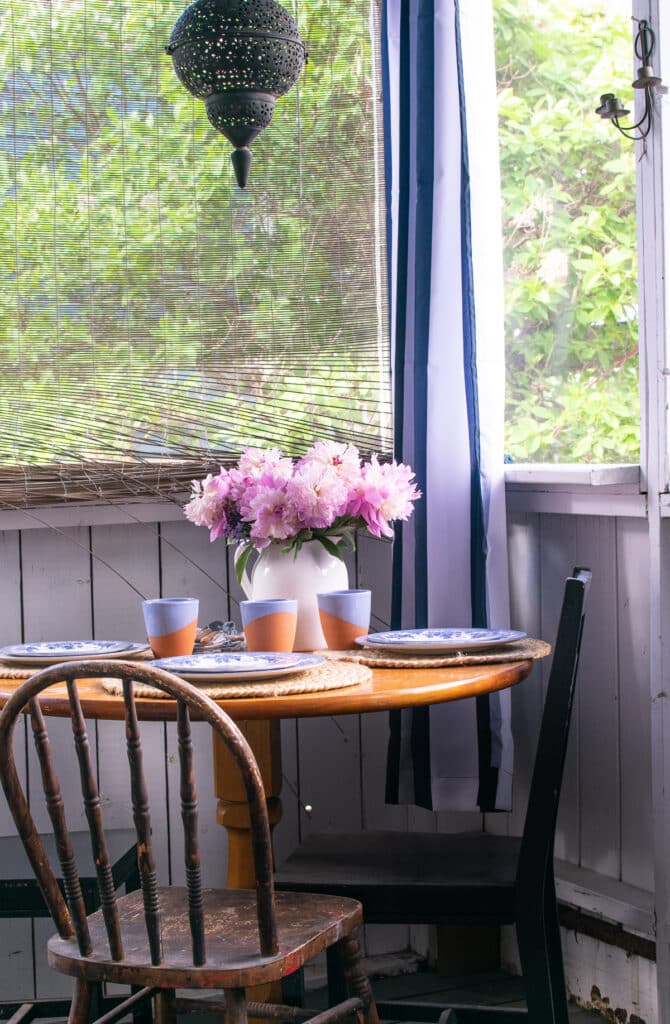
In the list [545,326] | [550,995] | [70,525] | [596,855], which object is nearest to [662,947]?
[596,855]

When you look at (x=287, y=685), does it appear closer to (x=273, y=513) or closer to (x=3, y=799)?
(x=273, y=513)

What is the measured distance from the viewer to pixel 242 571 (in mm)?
2143

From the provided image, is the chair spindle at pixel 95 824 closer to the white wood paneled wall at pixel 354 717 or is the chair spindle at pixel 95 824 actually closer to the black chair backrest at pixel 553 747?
the black chair backrest at pixel 553 747

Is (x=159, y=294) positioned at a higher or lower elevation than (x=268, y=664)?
higher

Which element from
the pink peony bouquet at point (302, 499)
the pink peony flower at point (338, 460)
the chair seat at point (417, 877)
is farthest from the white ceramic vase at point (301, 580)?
the chair seat at point (417, 877)

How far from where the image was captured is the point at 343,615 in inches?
79.0

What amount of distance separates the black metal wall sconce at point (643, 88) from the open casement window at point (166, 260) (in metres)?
0.69

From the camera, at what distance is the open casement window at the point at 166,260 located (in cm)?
247

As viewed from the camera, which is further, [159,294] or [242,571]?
[159,294]

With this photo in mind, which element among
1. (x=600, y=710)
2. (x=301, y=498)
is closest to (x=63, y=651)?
(x=301, y=498)

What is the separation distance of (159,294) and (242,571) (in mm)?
734

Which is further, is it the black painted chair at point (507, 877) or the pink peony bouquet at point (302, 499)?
the pink peony bouquet at point (302, 499)

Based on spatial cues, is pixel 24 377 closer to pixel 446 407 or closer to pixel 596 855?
pixel 446 407

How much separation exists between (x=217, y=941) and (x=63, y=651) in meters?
0.63
